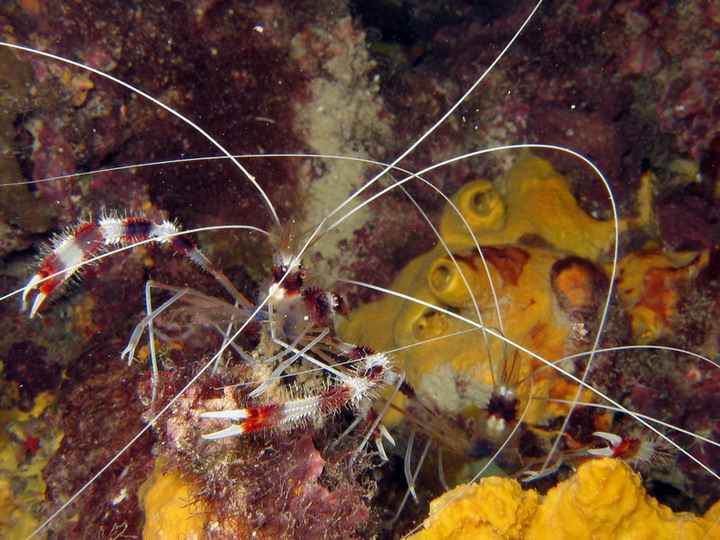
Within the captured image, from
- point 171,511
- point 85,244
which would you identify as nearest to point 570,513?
point 171,511

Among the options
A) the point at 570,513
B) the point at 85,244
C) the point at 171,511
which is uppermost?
the point at 85,244

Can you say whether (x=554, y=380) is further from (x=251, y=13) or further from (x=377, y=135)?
(x=251, y=13)

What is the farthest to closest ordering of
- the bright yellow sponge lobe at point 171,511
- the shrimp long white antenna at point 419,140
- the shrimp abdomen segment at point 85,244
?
the shrimp long white antenna at point 419,140
the shrimp abdomen segment at point 85,244
the bright yellow sponge lobe at point 171,511

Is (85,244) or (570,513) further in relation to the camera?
(85,244)

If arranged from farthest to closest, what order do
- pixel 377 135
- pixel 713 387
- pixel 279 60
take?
pixel 377 135 → pixel 279 60 → pixel 713 387

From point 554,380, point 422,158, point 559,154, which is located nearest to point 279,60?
point 422,158

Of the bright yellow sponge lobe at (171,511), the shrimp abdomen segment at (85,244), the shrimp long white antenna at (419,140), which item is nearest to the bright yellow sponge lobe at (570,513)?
the bright yellow sponge lobe at (171,511)

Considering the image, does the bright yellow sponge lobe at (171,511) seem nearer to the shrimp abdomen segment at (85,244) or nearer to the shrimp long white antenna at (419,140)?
the shrimp abdomen segment at (85,244)

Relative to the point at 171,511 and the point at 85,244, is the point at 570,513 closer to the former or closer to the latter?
the point at 171,511
